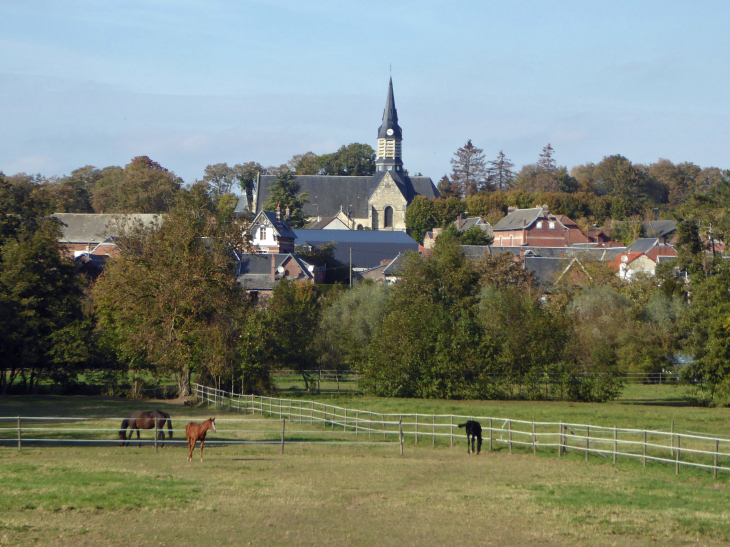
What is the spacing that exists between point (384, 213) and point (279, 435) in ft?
389

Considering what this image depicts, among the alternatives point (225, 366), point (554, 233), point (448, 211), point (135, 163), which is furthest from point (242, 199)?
point (225, 366)

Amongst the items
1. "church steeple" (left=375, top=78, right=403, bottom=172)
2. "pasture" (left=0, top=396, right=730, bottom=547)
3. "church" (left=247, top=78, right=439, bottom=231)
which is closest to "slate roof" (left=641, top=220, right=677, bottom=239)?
"church" (left=247, top=78, right=439, bottom=231)

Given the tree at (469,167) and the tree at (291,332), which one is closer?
the tree at (291,332)

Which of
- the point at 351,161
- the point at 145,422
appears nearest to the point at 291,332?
the point at 145,422

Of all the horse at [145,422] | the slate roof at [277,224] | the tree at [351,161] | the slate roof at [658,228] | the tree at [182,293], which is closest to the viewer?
the horse at [145,422]

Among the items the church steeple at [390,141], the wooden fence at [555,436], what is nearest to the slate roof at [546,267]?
the wooden fence at [555,436]

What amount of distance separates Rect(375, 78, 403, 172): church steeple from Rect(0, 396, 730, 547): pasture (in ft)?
432

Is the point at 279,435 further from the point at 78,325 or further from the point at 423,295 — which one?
the point at 423,295

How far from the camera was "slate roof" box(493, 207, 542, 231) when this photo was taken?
114 meters

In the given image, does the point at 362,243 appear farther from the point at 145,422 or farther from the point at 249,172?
the point at 145,422

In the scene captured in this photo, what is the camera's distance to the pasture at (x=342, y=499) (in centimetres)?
1040

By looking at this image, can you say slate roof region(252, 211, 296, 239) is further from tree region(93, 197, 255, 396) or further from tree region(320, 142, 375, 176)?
tree region(320, 142, 375, 176)

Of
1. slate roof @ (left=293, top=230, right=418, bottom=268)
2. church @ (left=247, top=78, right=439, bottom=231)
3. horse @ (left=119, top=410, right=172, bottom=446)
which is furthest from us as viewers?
church @ (left=247, top=78, right=439, bottom=231)

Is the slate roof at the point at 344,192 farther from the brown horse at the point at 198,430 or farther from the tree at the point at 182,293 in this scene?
the brown horse at the point at 198,430
